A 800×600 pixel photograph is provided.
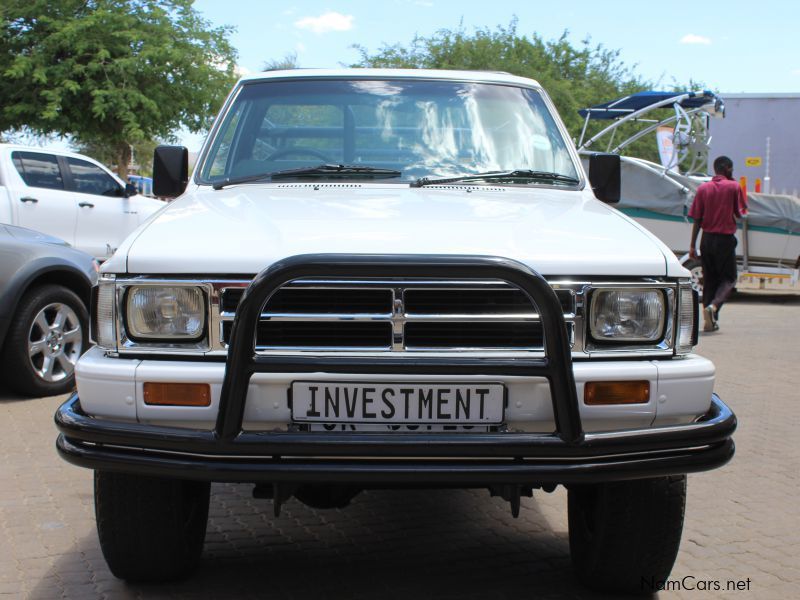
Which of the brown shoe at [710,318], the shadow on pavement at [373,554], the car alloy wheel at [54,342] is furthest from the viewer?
the brown shoe at [710,318]

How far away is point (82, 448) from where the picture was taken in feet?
9.98

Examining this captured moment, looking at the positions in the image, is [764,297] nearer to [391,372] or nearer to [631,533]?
[631,533]

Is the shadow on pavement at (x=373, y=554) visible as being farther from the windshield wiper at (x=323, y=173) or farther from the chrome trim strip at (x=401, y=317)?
the windshield wiper at (x=323, y=173)

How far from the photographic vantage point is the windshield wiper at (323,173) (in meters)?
4.23

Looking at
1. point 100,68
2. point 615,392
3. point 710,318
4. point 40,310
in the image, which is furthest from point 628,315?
point 100,68

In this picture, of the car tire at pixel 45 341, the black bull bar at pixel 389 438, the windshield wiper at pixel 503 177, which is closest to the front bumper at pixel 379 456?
the black bull bar at pixel 389 438

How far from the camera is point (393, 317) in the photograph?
2994 millimetres

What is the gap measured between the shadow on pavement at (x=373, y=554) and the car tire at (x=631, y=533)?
0.55ft

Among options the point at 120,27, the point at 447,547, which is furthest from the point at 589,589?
the point at 120,27

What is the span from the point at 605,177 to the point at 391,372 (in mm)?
2188

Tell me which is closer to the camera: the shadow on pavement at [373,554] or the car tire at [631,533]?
the car tire at [631,533]

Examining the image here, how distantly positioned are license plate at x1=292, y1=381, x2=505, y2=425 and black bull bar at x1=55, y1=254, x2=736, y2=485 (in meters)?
0.07

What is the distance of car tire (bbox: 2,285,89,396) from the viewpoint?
6.81 meters

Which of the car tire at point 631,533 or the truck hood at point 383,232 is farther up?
the truck hood at point 383,232
